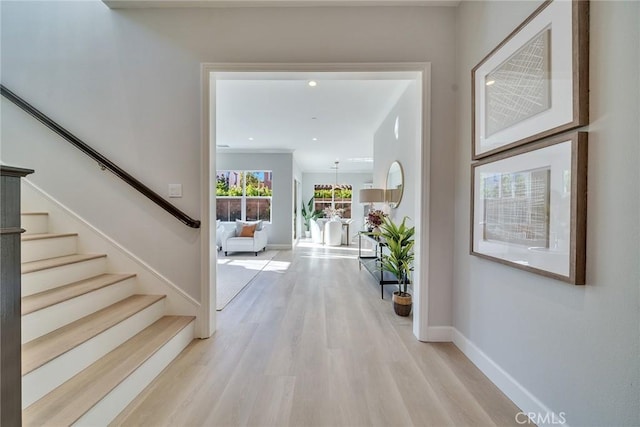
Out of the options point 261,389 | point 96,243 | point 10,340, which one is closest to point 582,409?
point 261,389

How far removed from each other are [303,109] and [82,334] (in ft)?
11.9

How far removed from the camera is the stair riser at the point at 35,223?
6.55 feet

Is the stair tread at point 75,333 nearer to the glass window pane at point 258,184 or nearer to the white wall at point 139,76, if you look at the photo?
the white wall at point 139,76

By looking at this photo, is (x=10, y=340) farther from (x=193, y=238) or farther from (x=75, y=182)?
Answer: (x=75, y=182)

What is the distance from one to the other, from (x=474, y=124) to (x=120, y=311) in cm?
288

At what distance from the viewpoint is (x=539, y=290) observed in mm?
1271

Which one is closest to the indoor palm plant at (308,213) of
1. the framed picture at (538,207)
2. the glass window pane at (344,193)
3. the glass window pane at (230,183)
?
the glass window pane at (344,193)

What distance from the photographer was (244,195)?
286 inches

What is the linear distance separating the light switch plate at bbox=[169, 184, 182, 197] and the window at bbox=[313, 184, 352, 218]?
8260 mm

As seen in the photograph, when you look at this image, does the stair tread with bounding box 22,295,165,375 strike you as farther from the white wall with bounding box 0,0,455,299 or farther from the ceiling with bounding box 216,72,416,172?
the ceiling with bounding box 216,72,416,172

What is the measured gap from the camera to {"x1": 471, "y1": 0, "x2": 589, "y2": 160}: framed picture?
105 cm

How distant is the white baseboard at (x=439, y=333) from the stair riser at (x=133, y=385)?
197cm

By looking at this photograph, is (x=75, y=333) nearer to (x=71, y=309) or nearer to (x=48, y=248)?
(x=71, y=309)

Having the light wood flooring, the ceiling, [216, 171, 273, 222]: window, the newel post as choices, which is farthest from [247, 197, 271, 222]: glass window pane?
the newel post
